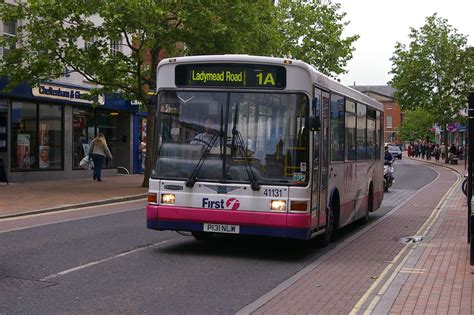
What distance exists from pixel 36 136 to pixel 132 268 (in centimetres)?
1718

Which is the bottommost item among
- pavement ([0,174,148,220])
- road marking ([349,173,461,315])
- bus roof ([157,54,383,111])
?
road marking ([349,173,461,315])

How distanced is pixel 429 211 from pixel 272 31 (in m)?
8.93

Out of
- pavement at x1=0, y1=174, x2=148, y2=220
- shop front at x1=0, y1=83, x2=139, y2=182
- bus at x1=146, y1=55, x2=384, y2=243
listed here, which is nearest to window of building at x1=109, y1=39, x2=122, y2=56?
shop front at x1=0, y1=83, x2=139, y2=182

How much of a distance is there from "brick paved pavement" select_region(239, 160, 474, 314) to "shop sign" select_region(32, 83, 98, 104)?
48.4 feet

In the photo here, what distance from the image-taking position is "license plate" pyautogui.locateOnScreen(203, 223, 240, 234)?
8797 mm

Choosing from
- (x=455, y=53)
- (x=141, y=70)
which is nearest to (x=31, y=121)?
(x=141, y=70)

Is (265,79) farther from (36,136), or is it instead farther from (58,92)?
(58,92)

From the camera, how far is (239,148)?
28.8ft

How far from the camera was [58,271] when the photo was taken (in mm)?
7875

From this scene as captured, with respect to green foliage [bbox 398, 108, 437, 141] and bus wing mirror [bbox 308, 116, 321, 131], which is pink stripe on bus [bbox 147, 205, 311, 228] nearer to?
bus wing mirror [bbox 308, 116, 321, 131]

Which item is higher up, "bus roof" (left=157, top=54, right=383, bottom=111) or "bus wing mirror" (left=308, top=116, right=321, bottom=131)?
"bus roof" (left=157, top=54, right=383, bottom=111)

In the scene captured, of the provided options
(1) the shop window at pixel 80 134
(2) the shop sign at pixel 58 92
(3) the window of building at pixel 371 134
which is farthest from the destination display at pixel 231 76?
(1) the shop window at pixel 80 134

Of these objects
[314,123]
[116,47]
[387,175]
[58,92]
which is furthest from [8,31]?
[314,123]

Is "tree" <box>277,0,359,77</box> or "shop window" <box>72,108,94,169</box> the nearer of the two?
"shop window" <box>72,108,94,169</box>
